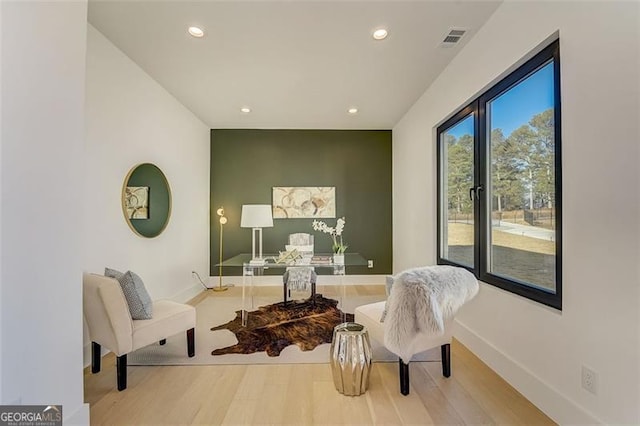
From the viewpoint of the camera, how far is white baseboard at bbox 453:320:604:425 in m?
1.63

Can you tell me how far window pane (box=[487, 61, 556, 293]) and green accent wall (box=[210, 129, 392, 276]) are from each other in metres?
2.79

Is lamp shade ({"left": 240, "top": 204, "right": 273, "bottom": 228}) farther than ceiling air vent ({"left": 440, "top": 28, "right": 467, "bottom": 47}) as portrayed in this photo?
Yes

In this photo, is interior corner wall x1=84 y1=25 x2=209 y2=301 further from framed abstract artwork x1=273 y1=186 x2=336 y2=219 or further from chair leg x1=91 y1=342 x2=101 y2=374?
framed abstract artwork x1=273 y1=186 x2=336 y2=219

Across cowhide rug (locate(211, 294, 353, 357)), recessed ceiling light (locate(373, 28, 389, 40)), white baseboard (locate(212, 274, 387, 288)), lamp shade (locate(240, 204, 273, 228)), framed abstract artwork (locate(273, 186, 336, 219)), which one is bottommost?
cowhide rug (locate(211, 294, 353, 357))

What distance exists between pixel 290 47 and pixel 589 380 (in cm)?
308

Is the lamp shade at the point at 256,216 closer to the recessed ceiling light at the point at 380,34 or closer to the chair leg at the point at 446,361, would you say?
the recessed ceiling light at the point at 380,34

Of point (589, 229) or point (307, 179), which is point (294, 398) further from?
point (307, 179)

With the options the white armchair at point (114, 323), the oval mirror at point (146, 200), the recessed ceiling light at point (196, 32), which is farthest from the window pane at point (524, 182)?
the oval mirror at point (146, 200)

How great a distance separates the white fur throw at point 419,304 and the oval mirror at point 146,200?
263 centimetres

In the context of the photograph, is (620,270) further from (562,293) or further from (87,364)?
(87,364)

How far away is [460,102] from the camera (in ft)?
9.50

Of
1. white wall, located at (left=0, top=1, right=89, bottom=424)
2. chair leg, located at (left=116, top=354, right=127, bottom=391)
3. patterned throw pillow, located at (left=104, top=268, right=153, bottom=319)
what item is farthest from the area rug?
white wall, located at (left=0, top=1, right=89, bottom=424)

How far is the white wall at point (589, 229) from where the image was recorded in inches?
54.3

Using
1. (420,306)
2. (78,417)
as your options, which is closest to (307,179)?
(420,306)
